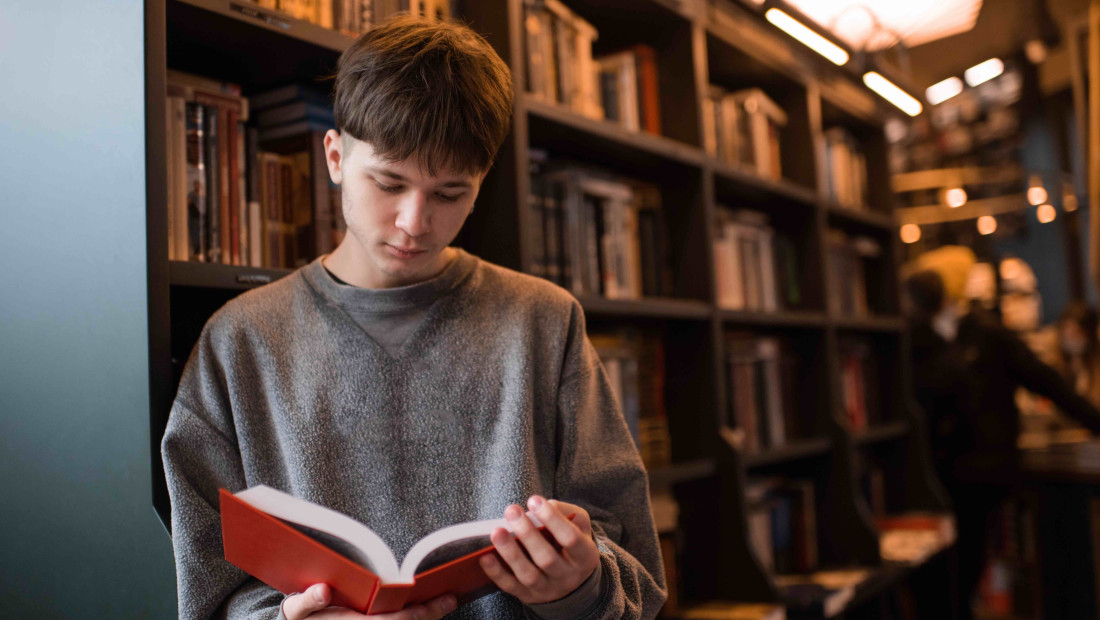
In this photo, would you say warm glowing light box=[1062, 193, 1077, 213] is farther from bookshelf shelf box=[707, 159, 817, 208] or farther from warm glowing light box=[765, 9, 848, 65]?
warm glowing light box=[765, 9, 848, 65]

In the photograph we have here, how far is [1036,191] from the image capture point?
6156mm

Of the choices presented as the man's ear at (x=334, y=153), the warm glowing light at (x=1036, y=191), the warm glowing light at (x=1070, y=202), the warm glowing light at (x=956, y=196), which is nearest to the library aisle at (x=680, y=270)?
the man's ear at (x=334, y=153)

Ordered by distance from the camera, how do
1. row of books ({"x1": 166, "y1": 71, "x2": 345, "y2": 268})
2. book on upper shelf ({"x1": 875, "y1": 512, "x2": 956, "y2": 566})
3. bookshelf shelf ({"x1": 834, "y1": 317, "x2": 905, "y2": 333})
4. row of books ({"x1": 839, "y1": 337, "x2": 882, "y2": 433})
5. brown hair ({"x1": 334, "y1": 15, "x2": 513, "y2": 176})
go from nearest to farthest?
brown hair ({"x1": 334, "y1": 15, "x2": 513, "y2": 176}) < row of books ({"x1": 166, "y1": 71, "x2": 345, "y2": 268}) < book on upper shelf ({"x1": 875, "y1": 512, "x2": 956, "y2": 566}) < bookshelf shelf ({"x1": 834, "y1": 317, "x2": 905, "y2": 333}) < row of books ({"x1": 839, "y1": 337, "x2": 882, "y2": 433})

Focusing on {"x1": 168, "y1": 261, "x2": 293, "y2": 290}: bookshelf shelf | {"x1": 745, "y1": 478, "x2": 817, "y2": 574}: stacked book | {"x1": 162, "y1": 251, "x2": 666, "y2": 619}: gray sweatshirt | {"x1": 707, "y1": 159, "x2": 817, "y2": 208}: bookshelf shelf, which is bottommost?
{"x1": 745, "y1": 478, "x2": 817, "y2": 574}: stacked book

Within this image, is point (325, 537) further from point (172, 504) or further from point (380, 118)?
point (380, 118)

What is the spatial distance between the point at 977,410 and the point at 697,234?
6.06 feet

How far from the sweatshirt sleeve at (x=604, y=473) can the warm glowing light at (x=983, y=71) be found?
2.20m

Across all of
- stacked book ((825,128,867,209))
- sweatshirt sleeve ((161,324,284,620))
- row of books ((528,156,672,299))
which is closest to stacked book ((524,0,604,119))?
row of books ((528,156,672,299))

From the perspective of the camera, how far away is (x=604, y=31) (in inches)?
81.8

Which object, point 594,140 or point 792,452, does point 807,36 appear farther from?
point 792,452

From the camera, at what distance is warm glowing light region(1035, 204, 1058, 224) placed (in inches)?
242

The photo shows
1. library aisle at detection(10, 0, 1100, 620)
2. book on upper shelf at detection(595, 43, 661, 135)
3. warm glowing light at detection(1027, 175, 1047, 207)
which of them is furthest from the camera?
warm glowing light at detection(1027, 175, 1047, 207)

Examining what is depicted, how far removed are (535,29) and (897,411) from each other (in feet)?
7.47

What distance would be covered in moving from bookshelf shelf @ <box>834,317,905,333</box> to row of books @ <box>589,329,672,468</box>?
922 millimetres
